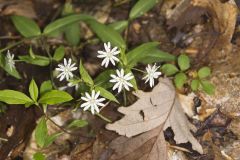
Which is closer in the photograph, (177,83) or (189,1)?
(177,83)

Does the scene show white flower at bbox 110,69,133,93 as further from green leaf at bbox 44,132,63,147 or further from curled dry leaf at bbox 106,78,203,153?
green leaf at bbox 44,132,63,147

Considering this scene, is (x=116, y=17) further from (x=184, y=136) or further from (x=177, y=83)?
(x=184, y=136)

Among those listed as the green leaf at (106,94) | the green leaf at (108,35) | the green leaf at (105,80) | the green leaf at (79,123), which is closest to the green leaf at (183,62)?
the green leaf at (108,35)

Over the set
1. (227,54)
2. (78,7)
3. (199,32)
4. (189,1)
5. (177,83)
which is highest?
(78,7)

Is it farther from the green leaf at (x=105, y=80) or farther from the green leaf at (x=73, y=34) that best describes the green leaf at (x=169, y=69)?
the green leaf at (x=73, y=34)

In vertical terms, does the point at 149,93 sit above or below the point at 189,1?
below

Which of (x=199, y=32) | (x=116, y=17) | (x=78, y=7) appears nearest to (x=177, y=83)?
(x=199, y=32)
